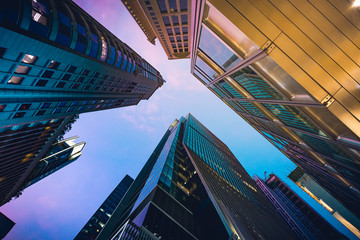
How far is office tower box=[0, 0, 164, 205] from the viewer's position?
1631 centimetres

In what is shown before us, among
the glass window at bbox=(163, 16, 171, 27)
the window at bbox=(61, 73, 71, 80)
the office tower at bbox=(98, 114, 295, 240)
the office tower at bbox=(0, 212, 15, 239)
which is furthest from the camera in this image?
the office tower at bbox=(0, 212, 15, 239)

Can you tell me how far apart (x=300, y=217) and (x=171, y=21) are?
338 ft

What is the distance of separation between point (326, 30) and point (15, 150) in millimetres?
53409

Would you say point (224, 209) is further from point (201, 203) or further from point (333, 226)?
point (333, 226)

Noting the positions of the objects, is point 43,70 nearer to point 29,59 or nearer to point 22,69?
point 22,69

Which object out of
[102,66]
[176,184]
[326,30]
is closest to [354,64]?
[326,30]

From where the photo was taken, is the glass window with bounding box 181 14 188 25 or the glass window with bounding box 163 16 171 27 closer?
the glass window with bounding box 181 14 188 25

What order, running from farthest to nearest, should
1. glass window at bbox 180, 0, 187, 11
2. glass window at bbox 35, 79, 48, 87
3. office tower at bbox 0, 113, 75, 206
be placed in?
glass window at bbox 180, 0, 187, 11 → office tower at bbox 0, 113, 75, 206 → glass window at bbox 35, 79, 48, 87

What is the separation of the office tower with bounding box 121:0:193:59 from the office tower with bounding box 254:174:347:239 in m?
93.3

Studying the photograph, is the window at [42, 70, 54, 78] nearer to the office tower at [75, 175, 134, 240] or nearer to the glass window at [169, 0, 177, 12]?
the glass window at [169, 0, 177, 12]

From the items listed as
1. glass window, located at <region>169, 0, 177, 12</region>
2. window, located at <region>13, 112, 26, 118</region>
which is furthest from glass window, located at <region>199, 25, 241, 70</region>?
glass window, located at <region>169, 0, 177, 12</region>

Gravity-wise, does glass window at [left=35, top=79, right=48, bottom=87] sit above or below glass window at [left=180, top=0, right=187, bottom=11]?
below

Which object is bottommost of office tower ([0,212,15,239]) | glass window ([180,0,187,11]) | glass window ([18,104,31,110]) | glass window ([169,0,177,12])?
office tower ([0,212,15,239])

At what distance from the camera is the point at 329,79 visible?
→ 5984 mm
